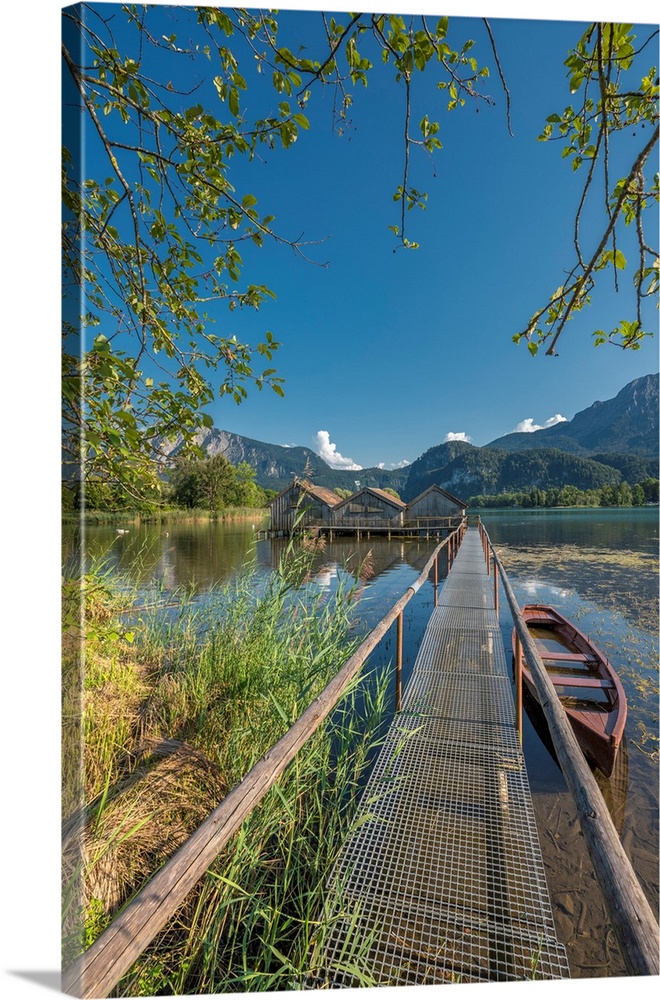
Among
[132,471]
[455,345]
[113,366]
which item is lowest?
[132,471]

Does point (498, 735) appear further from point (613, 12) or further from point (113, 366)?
point (613, 12)

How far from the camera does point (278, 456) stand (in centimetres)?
1057

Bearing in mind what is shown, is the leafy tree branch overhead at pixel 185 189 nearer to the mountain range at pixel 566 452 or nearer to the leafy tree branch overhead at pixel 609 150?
the leafy tree branch overhead at pixel 609 150

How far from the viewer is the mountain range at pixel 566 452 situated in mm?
2121

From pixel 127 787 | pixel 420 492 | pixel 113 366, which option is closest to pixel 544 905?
pixel 127 787

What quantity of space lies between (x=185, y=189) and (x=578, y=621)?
17.4 feet

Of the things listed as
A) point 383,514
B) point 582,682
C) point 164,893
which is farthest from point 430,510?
point 164,893

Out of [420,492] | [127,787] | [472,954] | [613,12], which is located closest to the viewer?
[472,954]

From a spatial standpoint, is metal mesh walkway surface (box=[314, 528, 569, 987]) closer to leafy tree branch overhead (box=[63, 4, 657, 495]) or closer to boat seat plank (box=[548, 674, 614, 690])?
boat seat plank (box=[548, 674, 614, 690])

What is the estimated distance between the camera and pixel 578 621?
192 inches

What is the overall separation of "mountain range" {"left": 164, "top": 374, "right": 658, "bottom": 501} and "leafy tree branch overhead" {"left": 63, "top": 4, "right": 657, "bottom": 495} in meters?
0.26

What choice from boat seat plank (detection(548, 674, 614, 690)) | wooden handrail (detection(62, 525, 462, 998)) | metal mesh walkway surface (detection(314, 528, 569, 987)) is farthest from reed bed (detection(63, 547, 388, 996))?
boat seat plank (detection(548, 674, 614, 690))
